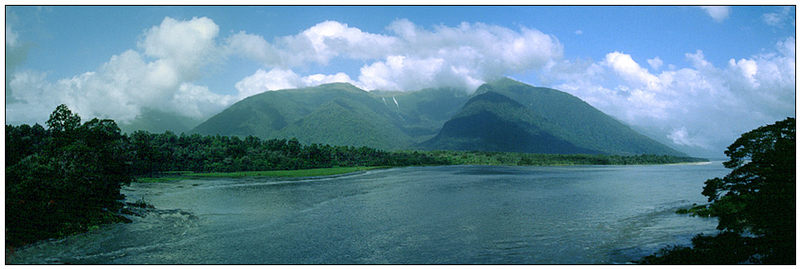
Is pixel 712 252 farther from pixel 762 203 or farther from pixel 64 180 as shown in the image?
pixel 64 180

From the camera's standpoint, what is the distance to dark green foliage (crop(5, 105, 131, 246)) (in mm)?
27906

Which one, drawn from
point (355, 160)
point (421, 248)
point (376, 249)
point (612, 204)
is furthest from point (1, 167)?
point (355, 160)

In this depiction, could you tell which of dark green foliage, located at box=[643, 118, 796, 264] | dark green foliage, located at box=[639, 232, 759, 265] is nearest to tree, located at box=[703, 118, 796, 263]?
dark green foliage, located at box=[643, 118, 796, 264]

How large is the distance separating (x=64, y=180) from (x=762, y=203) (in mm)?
43186

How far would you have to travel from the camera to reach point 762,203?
22.2 meters

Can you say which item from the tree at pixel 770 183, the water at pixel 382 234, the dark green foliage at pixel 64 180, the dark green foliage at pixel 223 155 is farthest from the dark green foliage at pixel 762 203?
the dark green foliage at pixel 223 155

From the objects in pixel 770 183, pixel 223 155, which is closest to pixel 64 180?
pixel 770 183

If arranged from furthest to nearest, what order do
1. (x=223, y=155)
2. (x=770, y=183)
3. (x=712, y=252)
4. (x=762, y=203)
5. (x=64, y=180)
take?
(x=223, y=155) → (x=64, y=180) → (x=712, y=252) → (x=770, y=183) → (x=762, y=203)

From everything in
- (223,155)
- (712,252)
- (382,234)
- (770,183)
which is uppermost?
(223,155)

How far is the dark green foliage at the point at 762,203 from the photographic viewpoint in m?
21.3

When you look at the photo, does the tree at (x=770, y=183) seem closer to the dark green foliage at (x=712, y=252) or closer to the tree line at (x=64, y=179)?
the dark green foliage at (x=712, y=252)

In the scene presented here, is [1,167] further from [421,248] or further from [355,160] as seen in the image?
[355,160]

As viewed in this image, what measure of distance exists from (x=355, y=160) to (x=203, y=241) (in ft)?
519

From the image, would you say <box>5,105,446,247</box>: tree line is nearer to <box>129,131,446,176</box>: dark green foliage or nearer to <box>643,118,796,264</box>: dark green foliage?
<box>643,118,796,264</box>: dark green foliage
